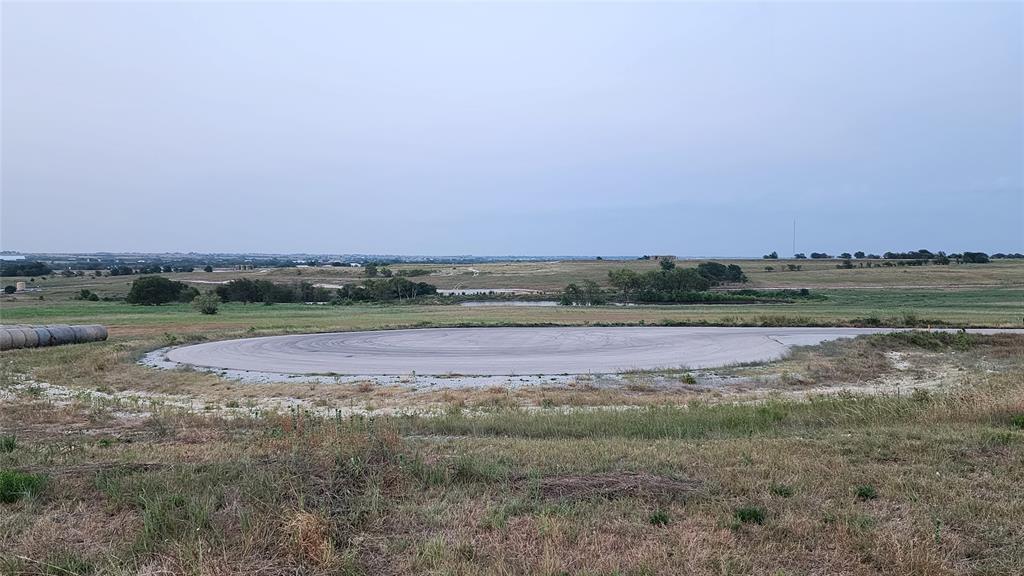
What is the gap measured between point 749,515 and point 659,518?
0.91m

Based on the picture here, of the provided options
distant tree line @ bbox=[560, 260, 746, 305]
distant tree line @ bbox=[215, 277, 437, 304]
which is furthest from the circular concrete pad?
distant tree line @ bbox=[215, 277, 437, 304]

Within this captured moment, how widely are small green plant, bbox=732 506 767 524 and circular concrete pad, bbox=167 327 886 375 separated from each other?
18.0 metres

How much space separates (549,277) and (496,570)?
115 meters

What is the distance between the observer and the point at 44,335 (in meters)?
33.5

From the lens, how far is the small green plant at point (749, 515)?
5980 mm

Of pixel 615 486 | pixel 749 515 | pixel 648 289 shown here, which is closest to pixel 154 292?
pixel 648 289

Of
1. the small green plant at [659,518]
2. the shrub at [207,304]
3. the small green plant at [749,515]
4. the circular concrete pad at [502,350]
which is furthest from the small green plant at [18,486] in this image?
the shrub at [207,304]

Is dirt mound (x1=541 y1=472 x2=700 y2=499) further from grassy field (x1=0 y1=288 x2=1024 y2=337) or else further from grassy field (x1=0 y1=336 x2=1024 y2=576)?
grassy field (x1=0 y1=288 x2=1024 y2=337)

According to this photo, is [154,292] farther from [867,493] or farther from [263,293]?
[867,493]

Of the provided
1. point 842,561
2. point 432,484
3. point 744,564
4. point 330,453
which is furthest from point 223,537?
point 842,561

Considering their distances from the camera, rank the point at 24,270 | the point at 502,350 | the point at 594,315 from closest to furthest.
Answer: the point at 502,350 < the point at 594,315 < the point at 24,270

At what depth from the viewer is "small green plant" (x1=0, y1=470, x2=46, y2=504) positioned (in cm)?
653

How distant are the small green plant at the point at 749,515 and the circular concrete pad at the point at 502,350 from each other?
709 inches

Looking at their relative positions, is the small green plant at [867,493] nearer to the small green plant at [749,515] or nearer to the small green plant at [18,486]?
the small green plant at [749,515]
